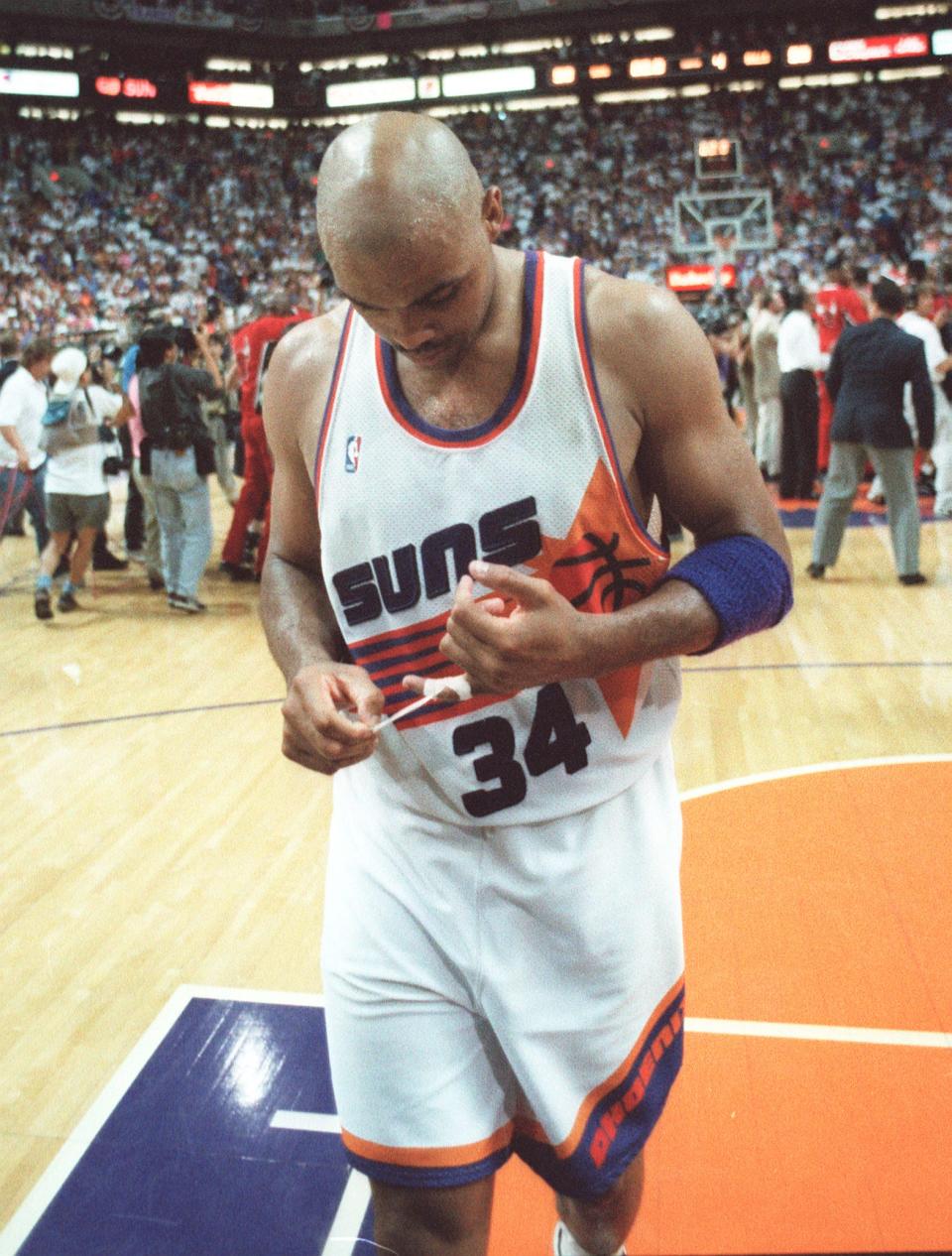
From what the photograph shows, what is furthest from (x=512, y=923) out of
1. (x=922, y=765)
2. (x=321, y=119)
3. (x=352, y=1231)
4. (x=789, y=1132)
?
(x=321, y=119)

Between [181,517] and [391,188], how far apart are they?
20.4 ft

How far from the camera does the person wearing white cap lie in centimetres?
692

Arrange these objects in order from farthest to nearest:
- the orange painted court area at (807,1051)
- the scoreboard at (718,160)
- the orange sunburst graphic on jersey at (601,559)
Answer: the scoreboard at (718,160), the orange painted court area at (807,1051), the orange sunburst graphic on jersey at (601,559)

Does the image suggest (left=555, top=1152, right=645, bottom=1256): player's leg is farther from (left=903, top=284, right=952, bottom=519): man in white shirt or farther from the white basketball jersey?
(left=903, top=284, right=952, bottom=519): man in white shirt

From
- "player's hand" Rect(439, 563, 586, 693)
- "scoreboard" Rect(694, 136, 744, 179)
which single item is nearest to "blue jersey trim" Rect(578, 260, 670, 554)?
"player's hand" Rect(439, 563, 586, 693)

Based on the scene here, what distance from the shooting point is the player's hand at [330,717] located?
50.8 inches

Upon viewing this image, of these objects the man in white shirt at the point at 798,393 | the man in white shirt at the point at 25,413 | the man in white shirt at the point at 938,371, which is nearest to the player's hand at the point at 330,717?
the man in white shirt at the point at 25,413

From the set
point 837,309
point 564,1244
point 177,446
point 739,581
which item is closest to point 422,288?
point 739,581

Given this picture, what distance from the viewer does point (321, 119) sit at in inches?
1266

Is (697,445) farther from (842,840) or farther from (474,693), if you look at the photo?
(842,840)

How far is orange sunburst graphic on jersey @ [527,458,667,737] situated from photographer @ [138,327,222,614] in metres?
5.77

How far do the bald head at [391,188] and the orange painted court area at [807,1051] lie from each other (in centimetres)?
184

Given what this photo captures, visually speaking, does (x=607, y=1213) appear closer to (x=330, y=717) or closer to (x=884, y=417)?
(x=330, y=717)

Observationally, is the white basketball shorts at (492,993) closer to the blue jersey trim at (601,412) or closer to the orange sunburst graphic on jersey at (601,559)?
the orange sunburst graphic on jersey at (601,559)
